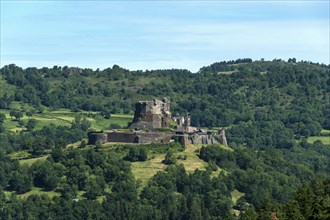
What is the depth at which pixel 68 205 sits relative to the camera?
18800 centimetres

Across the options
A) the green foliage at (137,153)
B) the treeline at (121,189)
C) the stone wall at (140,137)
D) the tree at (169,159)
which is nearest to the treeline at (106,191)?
the treeline at (121,189)

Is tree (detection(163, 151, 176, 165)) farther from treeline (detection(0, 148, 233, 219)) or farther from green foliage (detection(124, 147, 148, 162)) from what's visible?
green foliage (detection(124, 147, 148, 162))

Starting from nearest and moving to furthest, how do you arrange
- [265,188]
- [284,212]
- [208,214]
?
[284,212], [208,214], [265,188]

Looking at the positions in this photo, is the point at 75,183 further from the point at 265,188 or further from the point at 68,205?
the point at 265,188

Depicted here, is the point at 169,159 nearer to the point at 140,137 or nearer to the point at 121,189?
the point at 140,137

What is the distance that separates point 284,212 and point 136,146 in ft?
233

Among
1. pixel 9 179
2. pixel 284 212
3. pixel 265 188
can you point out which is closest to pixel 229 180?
pixel 265 188

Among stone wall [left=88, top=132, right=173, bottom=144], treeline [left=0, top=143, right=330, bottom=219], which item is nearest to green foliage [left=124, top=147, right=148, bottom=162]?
treeline [left=0, top=143, right=330, bottom=219]

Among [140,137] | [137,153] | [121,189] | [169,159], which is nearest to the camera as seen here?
[121,189]

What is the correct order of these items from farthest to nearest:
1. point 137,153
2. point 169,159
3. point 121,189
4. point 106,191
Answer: point 106,191 → point 137,153 → point 169,159 → point 121,189

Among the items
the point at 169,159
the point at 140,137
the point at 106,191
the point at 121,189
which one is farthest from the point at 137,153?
the point at 106,191

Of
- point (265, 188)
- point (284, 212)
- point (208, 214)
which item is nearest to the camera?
point (284, 212)

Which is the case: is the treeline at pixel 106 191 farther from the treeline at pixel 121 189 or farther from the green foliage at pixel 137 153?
the green foliage at pixel 137 153

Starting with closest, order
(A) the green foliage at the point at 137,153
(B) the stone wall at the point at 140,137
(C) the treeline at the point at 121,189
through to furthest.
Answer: (C) the treeline at the point at 121,189 → (A) the green foliage at the point at 137,153 → (B) the stone wall at the point at 140,137
